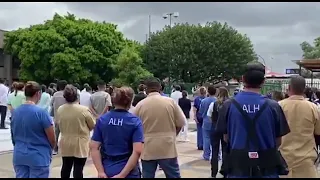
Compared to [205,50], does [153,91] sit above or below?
below

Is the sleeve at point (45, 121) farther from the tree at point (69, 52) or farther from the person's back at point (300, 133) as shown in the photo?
the tree at point (69, 52)

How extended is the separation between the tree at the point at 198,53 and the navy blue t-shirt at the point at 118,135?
45.9 metres

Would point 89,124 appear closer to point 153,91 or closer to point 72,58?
point 153,91

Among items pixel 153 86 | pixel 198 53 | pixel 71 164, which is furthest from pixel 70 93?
pixel 198 53

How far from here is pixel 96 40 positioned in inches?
1869

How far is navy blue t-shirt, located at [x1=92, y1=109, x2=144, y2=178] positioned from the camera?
4.30 metres

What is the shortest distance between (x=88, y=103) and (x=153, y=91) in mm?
5226

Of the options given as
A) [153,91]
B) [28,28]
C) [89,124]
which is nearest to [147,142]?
[153,91]

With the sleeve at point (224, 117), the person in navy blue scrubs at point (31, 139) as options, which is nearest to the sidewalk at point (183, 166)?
the person in navy blue scrubs at point (31, 139)

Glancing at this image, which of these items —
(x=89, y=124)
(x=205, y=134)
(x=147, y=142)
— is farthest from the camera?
(x=205, y=134)

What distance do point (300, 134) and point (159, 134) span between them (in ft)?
5.51

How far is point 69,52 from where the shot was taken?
4666cm

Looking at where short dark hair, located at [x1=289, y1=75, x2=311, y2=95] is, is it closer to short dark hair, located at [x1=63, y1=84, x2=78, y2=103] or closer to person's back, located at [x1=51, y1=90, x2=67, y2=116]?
short dark hair, located at [x1=63, y1=84, x2=78, y2=103]

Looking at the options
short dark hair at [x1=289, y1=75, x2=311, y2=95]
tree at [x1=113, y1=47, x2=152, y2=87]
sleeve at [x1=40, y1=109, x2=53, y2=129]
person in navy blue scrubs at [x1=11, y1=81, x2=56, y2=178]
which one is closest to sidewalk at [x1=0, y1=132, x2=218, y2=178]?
person in navy blue scrubs at [x1=11, y1=81, x2=56, y2=178]
